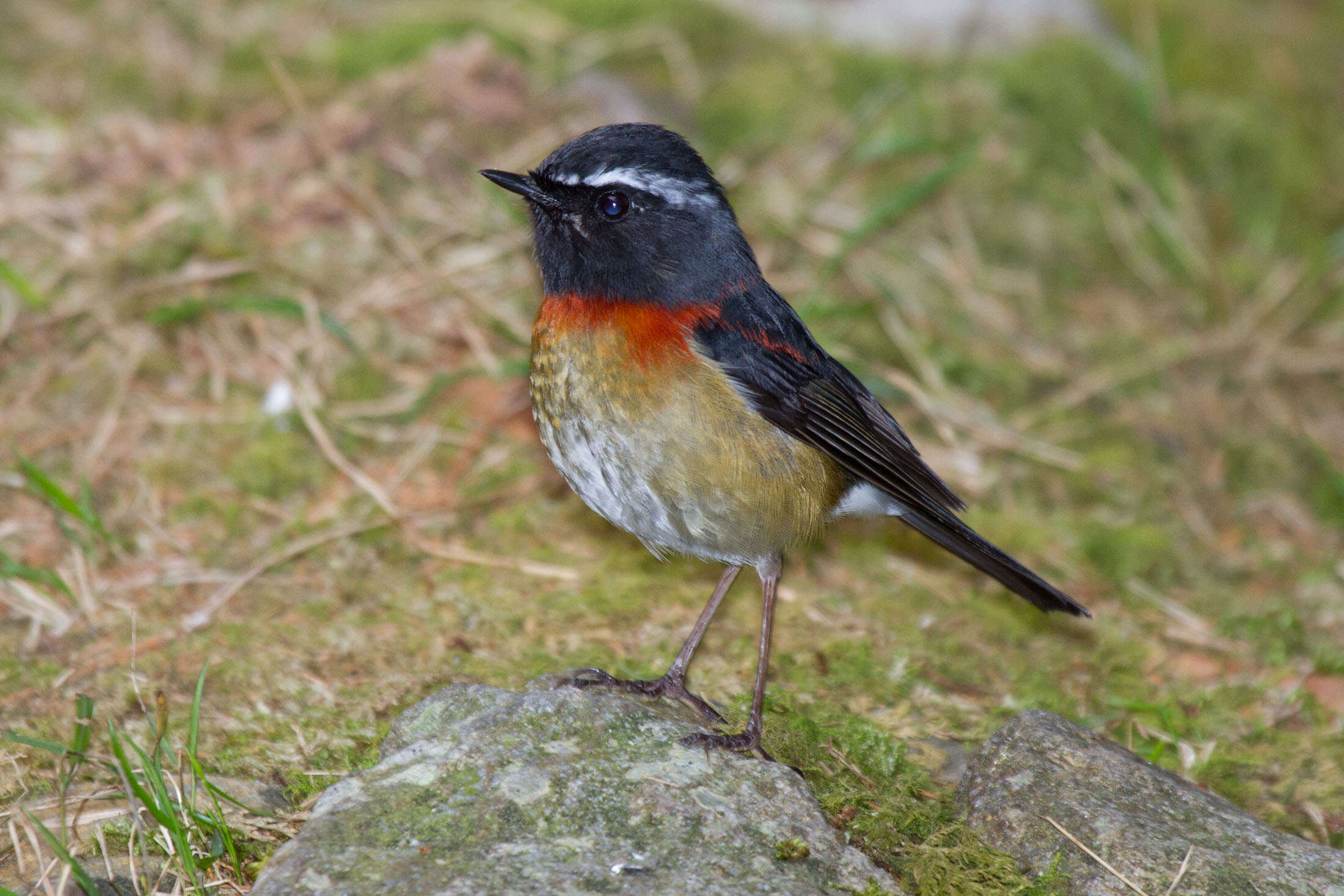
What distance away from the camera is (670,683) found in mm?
4145

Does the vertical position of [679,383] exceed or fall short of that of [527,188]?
it falls short

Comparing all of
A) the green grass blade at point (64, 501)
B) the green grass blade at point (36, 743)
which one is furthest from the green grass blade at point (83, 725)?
the green grass blade at point (64, 501)

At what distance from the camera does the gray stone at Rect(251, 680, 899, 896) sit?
2932mm

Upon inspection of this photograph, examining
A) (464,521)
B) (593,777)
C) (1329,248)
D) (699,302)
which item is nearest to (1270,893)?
(593,777)

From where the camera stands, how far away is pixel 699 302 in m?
4.20

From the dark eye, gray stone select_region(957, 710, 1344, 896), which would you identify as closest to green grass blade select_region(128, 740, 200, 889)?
gray stone select_region(957, 710, 1344, 896)

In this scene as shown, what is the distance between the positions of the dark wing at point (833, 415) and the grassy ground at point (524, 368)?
44 centimetres

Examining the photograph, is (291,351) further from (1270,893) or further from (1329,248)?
(1329,248)

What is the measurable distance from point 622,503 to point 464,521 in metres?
1.47

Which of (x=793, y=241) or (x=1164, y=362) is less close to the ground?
(x=793, y=241)

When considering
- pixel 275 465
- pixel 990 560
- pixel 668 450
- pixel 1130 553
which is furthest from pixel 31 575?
pixel 1130 553

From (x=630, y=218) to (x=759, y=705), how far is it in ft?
5.83

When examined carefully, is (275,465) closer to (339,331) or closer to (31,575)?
(339,331)

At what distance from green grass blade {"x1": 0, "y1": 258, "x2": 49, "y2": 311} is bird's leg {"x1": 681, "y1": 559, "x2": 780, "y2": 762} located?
3.80m
